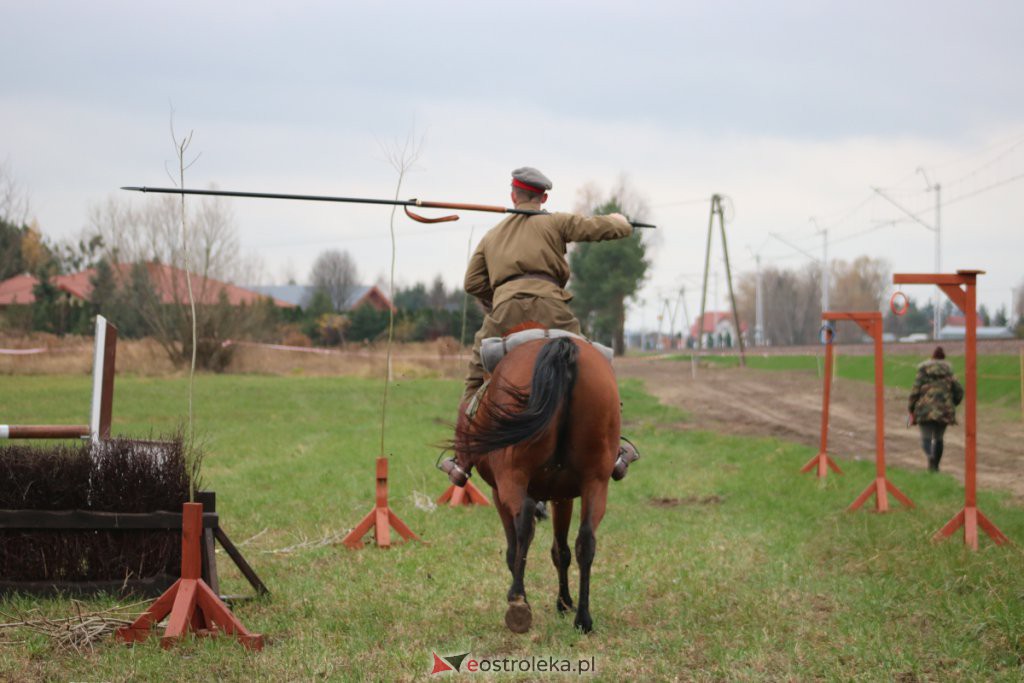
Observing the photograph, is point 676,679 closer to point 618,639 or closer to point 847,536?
point 618,639

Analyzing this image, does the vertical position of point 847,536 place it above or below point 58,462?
below

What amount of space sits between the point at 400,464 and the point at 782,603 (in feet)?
33.0

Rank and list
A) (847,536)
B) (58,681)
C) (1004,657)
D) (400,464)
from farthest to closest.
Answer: (400,464) → (847,536) → (1004,657) → (58,681)

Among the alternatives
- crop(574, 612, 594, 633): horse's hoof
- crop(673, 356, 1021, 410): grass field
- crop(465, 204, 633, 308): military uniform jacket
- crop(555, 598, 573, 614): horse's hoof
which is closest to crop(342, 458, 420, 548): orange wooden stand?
crop(555, 598, 573, 614): horse's hoof

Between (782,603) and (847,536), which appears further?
(847,536)

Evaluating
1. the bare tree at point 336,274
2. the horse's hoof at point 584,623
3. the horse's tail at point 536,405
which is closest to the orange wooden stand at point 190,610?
the horse's tail at point 536,405

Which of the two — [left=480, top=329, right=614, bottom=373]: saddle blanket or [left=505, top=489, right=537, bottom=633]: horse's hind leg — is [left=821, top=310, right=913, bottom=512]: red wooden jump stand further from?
[left=505, top=489, right=537, bottom=633]: horse's hind leg

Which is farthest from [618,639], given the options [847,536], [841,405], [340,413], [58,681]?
[841,405]

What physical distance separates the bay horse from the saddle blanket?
0.16 metres

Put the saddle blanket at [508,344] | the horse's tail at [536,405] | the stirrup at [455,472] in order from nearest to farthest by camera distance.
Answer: the horse's tail at [536,405]
the saddle blanket at [508,344]
the stirrup at [455,472]

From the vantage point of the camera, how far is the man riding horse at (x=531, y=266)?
7141mm

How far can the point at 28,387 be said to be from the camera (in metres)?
29.1

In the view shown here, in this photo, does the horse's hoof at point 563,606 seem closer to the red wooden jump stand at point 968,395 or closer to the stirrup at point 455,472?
the stirrup at point 455,472

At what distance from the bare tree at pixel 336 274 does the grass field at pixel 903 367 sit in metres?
39.4
